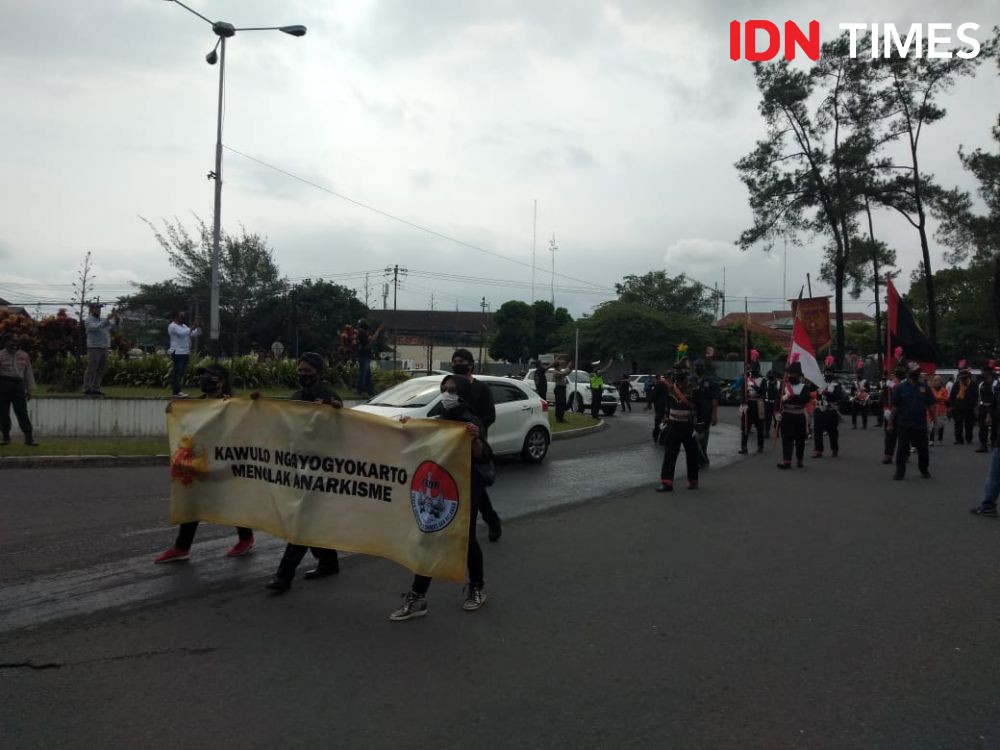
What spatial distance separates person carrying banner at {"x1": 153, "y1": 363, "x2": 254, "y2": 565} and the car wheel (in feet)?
23.6

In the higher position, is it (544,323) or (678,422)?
(544,323)

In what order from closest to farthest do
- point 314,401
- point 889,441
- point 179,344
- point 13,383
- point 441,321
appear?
point 314,401
point 13,383
point 889,441
point 179,344
point 441,321

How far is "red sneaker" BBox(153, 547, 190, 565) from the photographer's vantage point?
21.6ft

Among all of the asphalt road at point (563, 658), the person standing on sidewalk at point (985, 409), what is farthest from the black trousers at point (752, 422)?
the asphalt road at point (563, 658)

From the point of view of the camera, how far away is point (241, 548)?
6941 mm

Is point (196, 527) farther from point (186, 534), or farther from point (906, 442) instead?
point (906, 442)

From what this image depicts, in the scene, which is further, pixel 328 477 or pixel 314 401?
pixel 314 401

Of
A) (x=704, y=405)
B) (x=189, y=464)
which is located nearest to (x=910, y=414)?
(x=704, y=405)

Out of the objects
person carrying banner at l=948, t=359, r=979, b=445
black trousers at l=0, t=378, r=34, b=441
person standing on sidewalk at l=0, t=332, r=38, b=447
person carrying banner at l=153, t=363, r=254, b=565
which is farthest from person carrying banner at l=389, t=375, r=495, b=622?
person carrying banner at l=948, t=359, r=979, b=445

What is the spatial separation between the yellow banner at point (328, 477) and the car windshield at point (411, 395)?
5309mm

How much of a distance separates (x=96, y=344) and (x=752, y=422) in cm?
1362

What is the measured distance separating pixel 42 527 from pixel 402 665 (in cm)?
504

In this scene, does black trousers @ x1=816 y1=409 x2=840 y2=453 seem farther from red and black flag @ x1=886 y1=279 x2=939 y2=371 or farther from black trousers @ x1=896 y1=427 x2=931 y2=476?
black trousers @ x1=896 y1=427 x2=931 y2=476

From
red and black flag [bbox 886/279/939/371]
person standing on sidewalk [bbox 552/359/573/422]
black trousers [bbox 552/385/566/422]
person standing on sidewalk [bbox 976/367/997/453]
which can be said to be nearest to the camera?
red and black flag [bbox 886/279/939/371]
